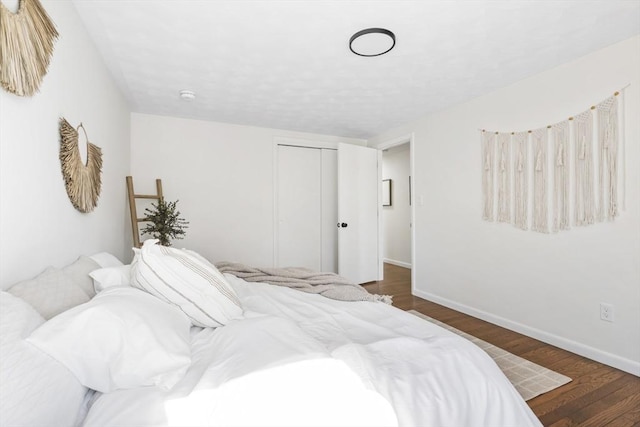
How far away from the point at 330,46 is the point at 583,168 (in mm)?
2170

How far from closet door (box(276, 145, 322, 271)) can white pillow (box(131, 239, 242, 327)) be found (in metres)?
2.98

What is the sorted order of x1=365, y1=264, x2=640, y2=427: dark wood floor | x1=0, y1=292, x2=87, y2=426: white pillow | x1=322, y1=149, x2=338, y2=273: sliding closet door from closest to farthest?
x1=0, y1=292, x2=87, y2=426: white pillow < x1=365, y1=264, x2=640, y2=427: dark wood floor < x1=322, y1=149, x2=338, y2=273: sliding closet door

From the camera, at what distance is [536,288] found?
2680mm

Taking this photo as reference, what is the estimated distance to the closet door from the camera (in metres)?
4.41

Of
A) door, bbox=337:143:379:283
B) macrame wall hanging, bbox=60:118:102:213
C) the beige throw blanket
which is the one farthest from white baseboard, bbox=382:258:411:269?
macrame wall hanging, bbox=60:118:102:213

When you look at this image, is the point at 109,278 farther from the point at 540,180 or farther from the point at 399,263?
the point at 399,263

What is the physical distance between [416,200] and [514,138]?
1357 millimetres

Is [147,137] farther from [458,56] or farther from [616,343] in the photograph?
[616,343]

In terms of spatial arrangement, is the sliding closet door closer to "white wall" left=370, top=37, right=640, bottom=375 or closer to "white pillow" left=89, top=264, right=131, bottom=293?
"white wall" left=370, top=37, right=640, bottom=375

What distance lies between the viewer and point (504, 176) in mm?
2916

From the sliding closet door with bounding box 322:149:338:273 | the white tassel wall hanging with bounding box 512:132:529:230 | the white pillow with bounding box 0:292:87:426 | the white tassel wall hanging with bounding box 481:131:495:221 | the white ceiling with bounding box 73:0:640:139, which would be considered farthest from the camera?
the sliding closet door with bounding box 322:149:338:273

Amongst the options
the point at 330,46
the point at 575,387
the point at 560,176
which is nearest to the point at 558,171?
the point at 560,176

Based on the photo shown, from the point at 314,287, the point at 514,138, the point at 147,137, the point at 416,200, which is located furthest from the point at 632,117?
the point at 147,137

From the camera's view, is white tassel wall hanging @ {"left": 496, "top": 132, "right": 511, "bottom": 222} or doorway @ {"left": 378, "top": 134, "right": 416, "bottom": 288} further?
doorway @ {"left": 378, "top": 134, "right": 416, "bottom": 288}
